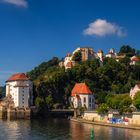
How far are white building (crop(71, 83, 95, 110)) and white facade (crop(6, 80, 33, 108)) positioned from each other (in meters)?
13.4

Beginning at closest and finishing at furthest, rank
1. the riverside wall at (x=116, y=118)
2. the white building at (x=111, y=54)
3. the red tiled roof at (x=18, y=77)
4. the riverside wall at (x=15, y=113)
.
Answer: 1. the riverside wall at (x=116, y=118)
2. the riverside wall at (x=15, y=113)
3. the red tiled roof at (x=18, y=77)
4. the white building at (x=111, y=54)

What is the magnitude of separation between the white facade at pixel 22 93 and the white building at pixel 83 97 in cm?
1342

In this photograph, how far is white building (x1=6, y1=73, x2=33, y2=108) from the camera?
118 metres

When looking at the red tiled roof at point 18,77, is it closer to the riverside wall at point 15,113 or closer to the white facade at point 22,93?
the white facade at point 22,93

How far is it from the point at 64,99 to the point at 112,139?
71.2 metres

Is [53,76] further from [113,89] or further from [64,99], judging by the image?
[113,89]

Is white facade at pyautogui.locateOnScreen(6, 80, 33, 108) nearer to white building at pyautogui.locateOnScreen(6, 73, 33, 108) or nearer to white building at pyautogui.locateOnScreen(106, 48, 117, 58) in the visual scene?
white building at pyautogui.locateOnScreen(6, 73, 33, 108)

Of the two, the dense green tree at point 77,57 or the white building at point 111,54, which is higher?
the white building at point 111,54

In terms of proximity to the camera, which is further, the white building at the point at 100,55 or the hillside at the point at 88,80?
the white building at the point at 100,55

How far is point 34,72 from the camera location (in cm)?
16312

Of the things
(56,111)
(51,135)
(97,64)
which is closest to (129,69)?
(97,64)

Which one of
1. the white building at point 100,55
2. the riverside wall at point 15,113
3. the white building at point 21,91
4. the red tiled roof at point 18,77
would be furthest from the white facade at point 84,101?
the white building at point 100,55

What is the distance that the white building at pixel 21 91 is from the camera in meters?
118

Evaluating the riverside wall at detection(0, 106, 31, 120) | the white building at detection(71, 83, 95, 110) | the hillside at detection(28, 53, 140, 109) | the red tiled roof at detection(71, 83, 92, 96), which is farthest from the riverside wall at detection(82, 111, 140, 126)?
the hillside at detection(28, 53, 140, 109)
